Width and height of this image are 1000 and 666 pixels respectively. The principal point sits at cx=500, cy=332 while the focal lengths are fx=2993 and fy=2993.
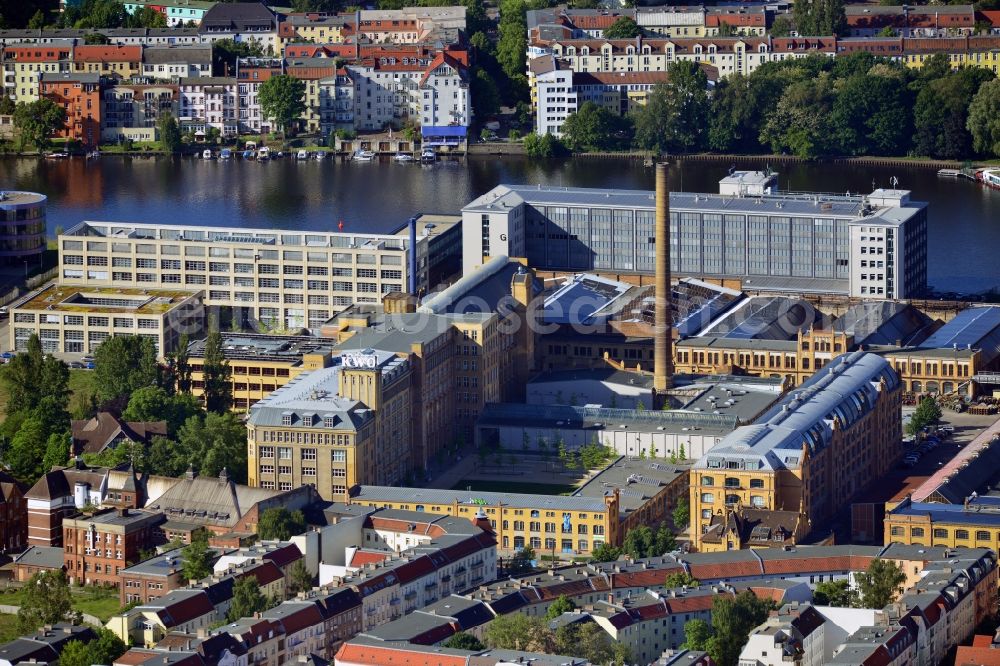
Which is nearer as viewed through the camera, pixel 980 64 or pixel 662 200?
pixel 662 200

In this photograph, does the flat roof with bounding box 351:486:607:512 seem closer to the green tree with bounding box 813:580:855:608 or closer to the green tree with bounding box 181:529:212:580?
the green tree with bounding box 181:529:212:580

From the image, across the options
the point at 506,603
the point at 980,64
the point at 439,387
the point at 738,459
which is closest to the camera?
the point at 506,603

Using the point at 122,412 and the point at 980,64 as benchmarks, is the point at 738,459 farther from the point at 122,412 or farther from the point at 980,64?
the point at 980,64

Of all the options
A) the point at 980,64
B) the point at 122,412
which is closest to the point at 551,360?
the point at 122,412

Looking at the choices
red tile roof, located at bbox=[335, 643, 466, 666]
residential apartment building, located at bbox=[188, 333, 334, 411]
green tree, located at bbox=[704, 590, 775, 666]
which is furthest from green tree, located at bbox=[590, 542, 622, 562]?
residential apartment building, located at bbox=[188, 333, 334, 411]

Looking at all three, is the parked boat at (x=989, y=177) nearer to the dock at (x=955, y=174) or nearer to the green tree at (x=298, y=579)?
the dock at (x=955, y=174)

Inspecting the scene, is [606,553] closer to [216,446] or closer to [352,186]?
[216,446]

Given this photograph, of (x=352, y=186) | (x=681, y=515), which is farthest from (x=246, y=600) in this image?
(x=352, y=186)
